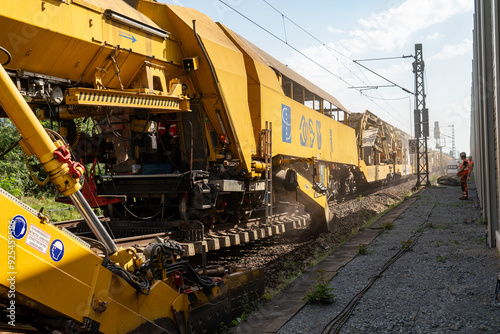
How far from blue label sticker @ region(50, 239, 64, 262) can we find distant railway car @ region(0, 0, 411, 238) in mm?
2611

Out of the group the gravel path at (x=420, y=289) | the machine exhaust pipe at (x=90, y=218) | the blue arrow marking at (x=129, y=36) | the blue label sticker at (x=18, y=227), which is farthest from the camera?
the blue arrow marking at (x=129, y=36)

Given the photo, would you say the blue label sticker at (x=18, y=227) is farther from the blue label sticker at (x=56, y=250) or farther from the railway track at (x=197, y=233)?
the railway track at (x=197, y=233)

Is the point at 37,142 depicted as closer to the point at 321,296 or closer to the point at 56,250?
the point at 56,250

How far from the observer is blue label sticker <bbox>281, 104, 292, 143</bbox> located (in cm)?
936

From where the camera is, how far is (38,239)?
9.37 ft

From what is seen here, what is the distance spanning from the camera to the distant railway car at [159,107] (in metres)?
5.14

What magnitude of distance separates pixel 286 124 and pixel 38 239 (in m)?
7.21

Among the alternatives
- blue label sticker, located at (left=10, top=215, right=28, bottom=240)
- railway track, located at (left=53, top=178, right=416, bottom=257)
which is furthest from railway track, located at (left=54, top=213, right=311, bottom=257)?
blue label sticker, located at (left=10, top=215, right=28, bottom=240)

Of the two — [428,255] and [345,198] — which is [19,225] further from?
[345,198]

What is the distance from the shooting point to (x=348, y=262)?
7.27 m

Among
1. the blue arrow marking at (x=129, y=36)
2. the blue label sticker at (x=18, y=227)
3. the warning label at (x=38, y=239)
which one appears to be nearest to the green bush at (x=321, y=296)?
the warning label at (x=38, y=239)

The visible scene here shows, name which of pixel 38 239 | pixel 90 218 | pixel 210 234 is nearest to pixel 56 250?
pixel 38 239

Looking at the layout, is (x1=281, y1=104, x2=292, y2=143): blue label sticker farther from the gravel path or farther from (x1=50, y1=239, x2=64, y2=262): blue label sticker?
(x1=50, y1=239, x2=64, y2=262): blue label sticker

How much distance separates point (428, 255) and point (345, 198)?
12.0m
